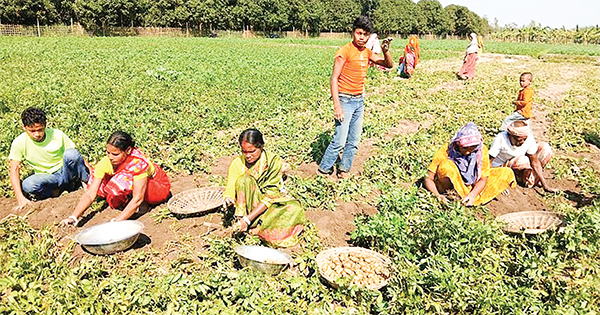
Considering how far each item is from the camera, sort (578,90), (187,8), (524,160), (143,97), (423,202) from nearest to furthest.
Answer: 1. (423,202)
2. (524,160)
3. (143,97)
4. (578,90)
5. (187,8)

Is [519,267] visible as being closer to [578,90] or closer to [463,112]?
[463,112]

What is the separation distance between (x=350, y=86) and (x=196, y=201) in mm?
2311

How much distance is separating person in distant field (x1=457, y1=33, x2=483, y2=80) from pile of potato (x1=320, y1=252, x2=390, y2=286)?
39.8ft

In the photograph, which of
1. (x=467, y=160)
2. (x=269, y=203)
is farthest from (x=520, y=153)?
(x=269, y=203)

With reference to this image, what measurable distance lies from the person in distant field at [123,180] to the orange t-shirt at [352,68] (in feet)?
8.04

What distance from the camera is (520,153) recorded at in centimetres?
504

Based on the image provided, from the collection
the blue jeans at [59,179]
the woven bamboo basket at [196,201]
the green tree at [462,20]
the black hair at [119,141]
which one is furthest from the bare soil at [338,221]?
the green tree at [462,20]

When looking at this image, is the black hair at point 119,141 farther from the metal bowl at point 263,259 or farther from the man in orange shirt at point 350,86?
the man in orange shirt at point 350,86

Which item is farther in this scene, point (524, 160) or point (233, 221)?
point (524, 160)

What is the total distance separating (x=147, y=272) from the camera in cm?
338

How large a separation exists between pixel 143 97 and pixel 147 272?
6465mm

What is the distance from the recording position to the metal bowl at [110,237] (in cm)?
334

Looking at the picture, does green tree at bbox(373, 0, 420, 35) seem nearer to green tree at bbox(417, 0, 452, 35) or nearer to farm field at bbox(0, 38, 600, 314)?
green tree at bbox(417, 0, 452, 35)

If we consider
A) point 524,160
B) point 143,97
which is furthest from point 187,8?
point 524,160
